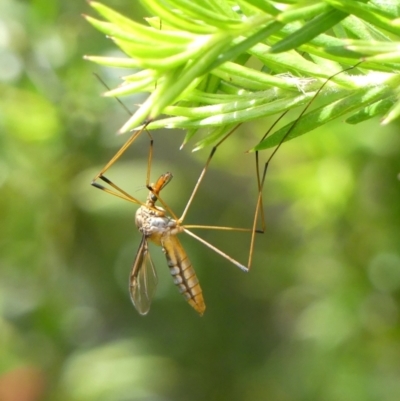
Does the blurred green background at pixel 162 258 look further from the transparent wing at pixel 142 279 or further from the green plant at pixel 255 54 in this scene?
the green plant at pixel 255 54

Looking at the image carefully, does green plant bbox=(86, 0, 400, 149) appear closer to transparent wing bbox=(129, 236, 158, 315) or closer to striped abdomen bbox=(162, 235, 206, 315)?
striped abdomen bbox=(162, 235, 206, 315)

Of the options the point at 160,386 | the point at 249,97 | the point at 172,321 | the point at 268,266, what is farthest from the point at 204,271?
the point at 249,97

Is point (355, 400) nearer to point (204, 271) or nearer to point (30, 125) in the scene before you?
point (204, 271)

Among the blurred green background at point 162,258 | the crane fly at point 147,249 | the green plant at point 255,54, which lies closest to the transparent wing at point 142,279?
the crane fly at point 147,249

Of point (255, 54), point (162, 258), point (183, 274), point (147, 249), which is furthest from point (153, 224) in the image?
point (162, 258)

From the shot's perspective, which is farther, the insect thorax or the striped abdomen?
the insect thorax

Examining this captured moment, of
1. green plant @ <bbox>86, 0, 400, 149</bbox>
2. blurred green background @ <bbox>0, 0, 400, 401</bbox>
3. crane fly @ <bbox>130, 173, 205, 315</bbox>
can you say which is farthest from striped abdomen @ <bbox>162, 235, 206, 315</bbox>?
green plant @ <bbox>86, 0, 400, 149</bbox>
